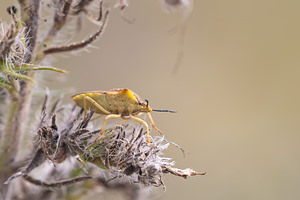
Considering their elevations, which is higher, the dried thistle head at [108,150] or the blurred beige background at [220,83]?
the dried thistle head at [108,150]

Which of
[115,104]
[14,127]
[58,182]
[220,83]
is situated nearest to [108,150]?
[115,104]

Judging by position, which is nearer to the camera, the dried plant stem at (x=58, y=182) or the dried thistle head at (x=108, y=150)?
the dried thistle head at (x=108, y=150)

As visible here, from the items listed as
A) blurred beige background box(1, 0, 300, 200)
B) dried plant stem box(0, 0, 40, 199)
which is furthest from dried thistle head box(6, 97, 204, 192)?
blurred beige background box(1, 0, 300, 200)

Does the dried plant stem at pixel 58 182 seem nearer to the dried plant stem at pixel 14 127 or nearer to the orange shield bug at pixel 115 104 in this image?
the dried plant stem at pixel 14 127

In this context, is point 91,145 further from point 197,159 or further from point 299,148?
point 299,148

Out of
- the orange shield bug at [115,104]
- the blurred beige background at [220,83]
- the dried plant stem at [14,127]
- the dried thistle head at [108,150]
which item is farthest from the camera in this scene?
the blurred beige background at [220,83]

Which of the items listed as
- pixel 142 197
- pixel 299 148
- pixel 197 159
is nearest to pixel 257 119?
pixel 299 148

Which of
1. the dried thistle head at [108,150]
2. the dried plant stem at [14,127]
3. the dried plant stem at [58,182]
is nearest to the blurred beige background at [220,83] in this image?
the dried plant stem at [14,127]

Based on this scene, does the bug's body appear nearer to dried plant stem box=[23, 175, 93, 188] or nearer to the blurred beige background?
dried plant stem box=[23, 175, 93, 188]
